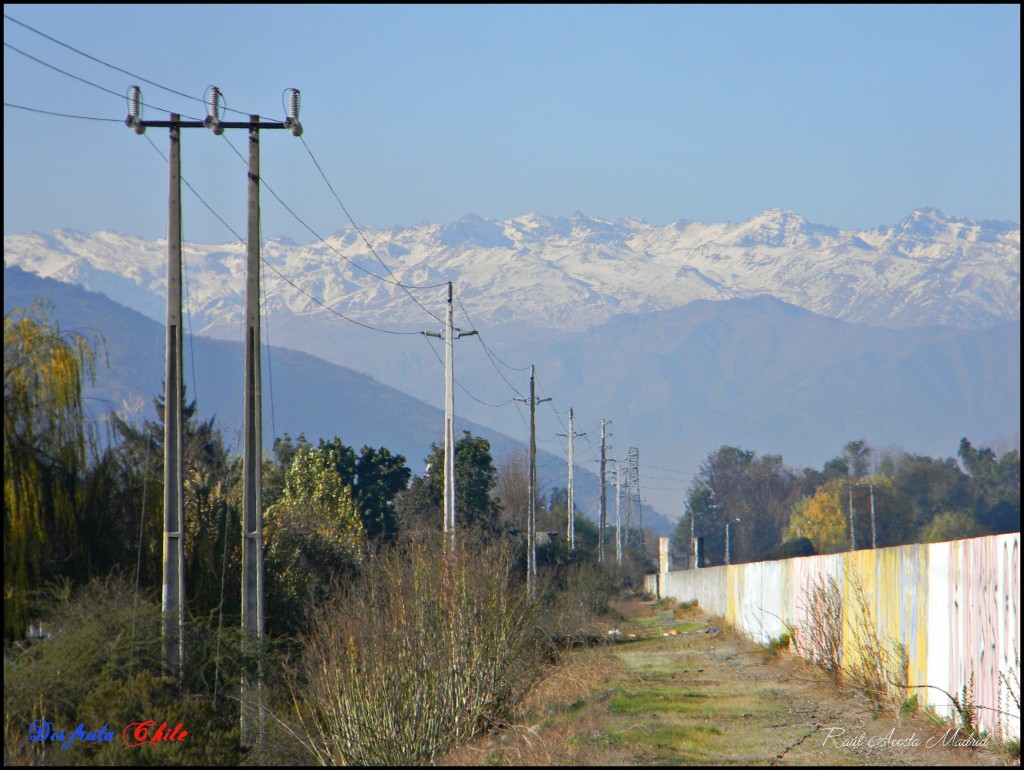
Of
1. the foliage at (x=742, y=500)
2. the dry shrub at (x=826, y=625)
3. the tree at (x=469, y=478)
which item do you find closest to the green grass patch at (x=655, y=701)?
the dry shrub at (x=826, y=625)

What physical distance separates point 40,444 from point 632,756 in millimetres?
10615

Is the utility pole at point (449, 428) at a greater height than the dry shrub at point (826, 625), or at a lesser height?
greater

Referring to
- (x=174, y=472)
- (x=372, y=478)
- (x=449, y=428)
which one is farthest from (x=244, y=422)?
(x=372, y=478)

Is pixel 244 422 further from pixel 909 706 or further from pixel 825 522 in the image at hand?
pixel 825 522

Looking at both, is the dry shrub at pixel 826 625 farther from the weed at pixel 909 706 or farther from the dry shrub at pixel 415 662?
the dry shrub at pixel 415 662

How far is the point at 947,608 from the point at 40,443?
13336 mm

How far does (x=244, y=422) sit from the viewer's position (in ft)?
66.2

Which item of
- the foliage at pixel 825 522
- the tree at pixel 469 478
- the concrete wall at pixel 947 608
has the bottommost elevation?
the foliage at pixel 825 522

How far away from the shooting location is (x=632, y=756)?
14.9 metres

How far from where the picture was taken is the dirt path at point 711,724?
1454cm

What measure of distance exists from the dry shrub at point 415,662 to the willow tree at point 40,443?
4.45m

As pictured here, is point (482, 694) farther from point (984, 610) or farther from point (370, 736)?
point (984, 610)

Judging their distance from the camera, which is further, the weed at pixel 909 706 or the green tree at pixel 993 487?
the green tree at pixel 993 487

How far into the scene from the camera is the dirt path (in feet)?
47.7
